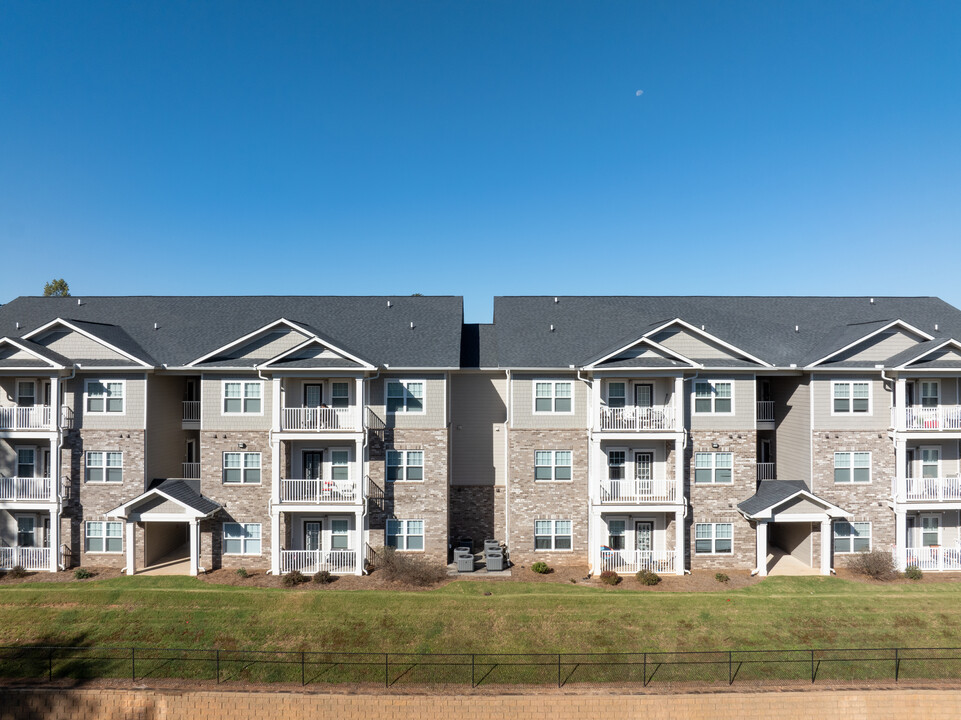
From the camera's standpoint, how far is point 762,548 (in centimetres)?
2162

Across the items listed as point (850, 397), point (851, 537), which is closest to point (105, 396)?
point (850, 397)

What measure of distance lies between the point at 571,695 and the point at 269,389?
1583cm

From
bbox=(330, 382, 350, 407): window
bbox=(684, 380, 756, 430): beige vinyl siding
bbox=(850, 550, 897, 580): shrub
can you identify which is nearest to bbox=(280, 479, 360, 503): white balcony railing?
bbox=(330, 382, 350, 407): window

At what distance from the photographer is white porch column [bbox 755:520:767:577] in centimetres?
2155

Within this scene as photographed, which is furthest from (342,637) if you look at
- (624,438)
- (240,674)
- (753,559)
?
(753,559)

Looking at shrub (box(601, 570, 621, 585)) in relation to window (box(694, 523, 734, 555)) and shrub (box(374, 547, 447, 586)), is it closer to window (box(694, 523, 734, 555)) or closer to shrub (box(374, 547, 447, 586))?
window (box(694, 523, 734, 555))

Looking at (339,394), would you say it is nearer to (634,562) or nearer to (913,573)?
(634,562)

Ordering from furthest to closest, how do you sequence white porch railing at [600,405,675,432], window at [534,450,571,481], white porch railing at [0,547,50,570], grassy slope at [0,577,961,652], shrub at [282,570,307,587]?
1. window at [534,450,571,481]
2. white porch railing at [600,405,675,432]
3. white porch railing at [0,547,50,570]
4. shrub at [282,570,307,587]
5. grassy slope at [0,577,961,652]

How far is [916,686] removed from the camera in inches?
584

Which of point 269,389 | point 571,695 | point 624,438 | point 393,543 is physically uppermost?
point 269,389

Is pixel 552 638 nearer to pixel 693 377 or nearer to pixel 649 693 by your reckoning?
pixel 649 693

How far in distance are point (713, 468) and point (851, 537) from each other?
633cm

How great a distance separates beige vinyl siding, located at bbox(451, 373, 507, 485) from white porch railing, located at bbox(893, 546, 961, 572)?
55.6 feet

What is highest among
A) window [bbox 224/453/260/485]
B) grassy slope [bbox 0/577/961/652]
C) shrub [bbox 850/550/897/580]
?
window [bbox 224/453/260/485]
